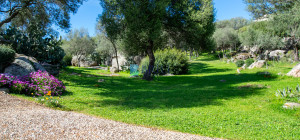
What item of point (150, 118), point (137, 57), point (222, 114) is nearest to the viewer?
point (150, 118)

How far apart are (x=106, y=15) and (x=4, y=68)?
853cm

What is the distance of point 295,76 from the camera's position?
13289 mm

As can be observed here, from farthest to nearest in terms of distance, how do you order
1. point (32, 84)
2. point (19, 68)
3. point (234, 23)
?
1. point (234, 23)
2. point (19, 68)
3. point (32, 84)

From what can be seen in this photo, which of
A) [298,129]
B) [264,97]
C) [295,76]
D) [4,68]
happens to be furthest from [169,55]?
[298,129]

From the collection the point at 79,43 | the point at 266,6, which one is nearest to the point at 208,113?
the point at 266,6

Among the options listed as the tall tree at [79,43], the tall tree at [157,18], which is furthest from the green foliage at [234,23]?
the tall tree at [157,18]

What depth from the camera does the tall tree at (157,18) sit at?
47.8 feet

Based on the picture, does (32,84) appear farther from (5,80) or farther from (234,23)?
(234,23)

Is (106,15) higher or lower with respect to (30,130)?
higher

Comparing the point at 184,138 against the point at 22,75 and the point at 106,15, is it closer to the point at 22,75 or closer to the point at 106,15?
the point at 22,75

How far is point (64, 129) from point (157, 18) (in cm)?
1175

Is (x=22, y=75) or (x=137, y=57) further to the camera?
(x=137, y=57)

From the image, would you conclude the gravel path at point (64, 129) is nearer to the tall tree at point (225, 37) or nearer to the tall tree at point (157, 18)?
the tall tree at point (157, 18)

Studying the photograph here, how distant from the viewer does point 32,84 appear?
902 centimetres
